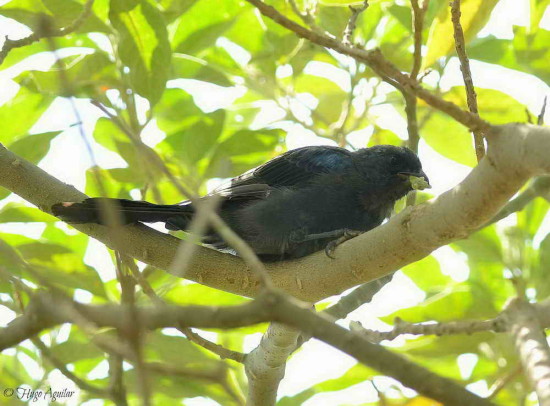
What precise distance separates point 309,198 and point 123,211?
4.82 ft

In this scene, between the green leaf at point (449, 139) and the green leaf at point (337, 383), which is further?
the green leaf at point (449, 139)

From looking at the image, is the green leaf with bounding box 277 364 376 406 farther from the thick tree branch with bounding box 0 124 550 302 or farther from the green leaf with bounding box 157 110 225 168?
the green leaf with bounding box 157 110 225 168

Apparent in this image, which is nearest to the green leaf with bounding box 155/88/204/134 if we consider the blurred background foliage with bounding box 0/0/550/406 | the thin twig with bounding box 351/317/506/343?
the blurred background foliage with bounding box 0/0/550/406

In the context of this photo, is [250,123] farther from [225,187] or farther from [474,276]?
[474,276]

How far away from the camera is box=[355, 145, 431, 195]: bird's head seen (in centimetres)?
527

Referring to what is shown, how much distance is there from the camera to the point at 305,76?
567 cm

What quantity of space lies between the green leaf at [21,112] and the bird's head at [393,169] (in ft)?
7.10

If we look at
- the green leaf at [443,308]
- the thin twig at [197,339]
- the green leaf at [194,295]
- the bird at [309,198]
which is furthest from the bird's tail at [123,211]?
the green leaf at [443,308]

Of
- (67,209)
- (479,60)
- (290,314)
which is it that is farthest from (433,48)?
(290,314)

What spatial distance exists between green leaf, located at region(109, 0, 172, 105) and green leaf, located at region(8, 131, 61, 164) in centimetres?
60

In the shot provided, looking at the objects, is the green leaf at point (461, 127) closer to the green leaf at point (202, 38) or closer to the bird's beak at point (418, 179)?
the bird's beak at point (418, 179)

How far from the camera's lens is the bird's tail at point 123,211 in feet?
12.2

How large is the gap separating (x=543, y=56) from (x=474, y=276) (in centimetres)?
137

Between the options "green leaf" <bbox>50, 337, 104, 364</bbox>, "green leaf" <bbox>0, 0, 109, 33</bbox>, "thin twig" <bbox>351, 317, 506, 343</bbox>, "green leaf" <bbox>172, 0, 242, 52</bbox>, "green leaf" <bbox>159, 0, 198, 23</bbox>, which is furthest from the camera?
"green leaf" <bbox>172, 0, 242, 52</bbox>
